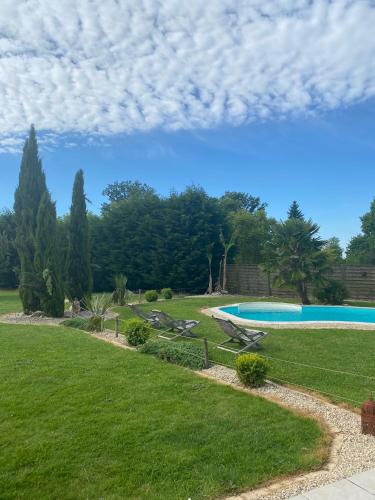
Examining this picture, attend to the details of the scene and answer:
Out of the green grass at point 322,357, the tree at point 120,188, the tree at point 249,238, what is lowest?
the green grass at point 322,357

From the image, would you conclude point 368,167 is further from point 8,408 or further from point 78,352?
point 8,408

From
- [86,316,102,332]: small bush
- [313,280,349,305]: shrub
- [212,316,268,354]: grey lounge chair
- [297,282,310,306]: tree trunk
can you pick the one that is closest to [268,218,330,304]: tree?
[297,282,310,306]: tree trunk

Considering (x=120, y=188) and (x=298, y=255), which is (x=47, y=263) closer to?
(x=298, y=255)

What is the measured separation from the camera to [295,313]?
1717cm

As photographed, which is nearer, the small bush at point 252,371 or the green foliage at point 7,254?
the small bush at point 252,371

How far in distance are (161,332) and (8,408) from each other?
6.17 metres

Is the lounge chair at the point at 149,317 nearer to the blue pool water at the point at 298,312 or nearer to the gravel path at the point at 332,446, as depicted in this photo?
the blue pool water at the point at 298,312

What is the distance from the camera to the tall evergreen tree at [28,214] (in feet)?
51.6

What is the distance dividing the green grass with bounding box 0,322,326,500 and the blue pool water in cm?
994

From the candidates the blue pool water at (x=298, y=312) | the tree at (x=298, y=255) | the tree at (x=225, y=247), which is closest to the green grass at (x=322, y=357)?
the blue pool water at (x=298, y=312)

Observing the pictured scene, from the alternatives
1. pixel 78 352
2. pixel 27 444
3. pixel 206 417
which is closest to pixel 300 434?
pixel 206 417

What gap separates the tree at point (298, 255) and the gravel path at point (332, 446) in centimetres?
1270

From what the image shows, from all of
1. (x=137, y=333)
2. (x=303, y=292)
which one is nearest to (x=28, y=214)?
(x=137, y=333)

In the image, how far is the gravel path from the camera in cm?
350
